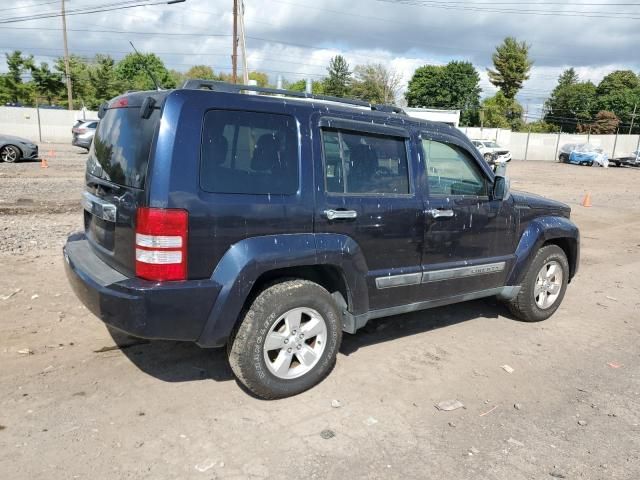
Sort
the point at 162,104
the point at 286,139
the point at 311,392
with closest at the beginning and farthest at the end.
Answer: the point at 162,104, the point at 286,139, the point at 311,392

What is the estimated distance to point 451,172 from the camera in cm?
446

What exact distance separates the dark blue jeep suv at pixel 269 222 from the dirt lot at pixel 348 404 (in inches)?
17.1

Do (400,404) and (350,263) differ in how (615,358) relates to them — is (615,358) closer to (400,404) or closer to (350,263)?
(400,404)

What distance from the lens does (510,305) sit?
530cm

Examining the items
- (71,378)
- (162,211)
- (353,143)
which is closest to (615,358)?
(353,143)

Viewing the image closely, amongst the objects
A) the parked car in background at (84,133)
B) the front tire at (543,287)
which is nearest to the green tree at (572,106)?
the parked car in background at (84,133)

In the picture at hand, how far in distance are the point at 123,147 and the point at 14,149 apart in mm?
16776

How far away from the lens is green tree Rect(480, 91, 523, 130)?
6988 cm

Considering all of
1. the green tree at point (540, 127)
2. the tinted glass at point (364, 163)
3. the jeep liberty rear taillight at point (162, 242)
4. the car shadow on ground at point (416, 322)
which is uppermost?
the green tree at point (540, 127)

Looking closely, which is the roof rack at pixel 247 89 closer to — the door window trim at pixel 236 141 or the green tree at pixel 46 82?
the door window trim at pixel 236 141

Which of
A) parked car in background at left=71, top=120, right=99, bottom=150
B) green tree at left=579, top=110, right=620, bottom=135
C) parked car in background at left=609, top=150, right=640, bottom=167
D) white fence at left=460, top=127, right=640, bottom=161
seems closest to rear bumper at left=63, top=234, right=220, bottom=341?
parked car in background at left=71, top=120, right=99, bottom=150

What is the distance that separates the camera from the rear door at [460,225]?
166 inches

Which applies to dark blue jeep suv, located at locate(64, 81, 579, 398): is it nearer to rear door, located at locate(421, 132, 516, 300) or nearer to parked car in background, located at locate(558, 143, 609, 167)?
rear door, located at locate(421, 132, 516, 300)

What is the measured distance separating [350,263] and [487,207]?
5.33 ft
